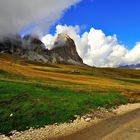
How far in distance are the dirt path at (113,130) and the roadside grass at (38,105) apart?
4661mm

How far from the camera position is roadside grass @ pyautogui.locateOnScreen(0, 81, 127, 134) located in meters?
38.4

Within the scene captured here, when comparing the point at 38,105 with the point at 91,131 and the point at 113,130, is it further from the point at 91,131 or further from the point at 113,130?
the point at 113,130

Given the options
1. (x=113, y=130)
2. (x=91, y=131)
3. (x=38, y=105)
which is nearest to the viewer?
(x=91, y=131)

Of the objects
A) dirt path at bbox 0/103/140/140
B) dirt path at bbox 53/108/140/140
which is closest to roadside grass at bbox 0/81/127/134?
A: dirt path at bbox 0/103/140/140

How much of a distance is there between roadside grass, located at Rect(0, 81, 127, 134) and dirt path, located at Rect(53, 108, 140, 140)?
4661mm

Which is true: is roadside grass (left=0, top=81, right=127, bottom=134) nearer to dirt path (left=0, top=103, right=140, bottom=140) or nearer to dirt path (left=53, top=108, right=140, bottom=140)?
dirt path (left=0, top=103, right=140, bottom=140)

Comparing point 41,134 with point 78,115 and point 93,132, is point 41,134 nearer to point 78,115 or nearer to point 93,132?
point 93,132

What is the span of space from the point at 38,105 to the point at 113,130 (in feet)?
40.4

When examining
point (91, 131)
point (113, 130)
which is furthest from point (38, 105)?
point (113, 130)

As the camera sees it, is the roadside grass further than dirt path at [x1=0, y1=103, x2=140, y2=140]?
Yes

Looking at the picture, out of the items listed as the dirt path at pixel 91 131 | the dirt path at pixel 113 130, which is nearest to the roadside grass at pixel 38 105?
the dirt path at pixel 91 131

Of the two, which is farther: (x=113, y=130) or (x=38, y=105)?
(x=38, y=105)

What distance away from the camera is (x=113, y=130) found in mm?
36906

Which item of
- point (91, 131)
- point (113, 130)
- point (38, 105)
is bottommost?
point (91, 131)
